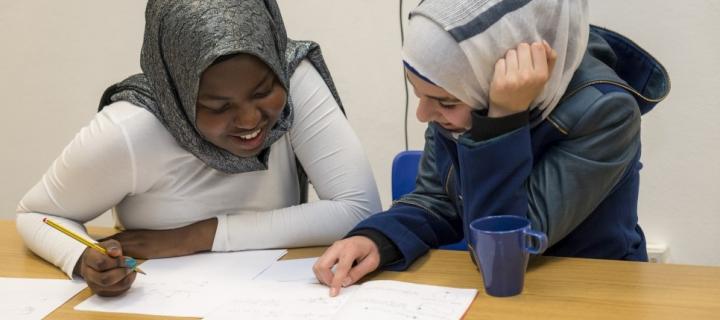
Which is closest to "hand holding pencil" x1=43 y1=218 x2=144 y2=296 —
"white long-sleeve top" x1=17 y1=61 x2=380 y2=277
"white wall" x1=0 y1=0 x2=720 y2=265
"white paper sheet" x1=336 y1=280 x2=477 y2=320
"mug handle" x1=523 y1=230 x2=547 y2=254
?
"white long-sleeve top" x1=17 y1=61 x2=380 y2=277

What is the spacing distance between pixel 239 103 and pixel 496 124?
0.47 metres

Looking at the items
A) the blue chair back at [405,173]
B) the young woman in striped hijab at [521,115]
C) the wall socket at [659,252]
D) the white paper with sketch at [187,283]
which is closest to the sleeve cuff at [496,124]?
the young woman in striped hijab at [521,115]

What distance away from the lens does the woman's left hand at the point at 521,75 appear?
3.85 ft

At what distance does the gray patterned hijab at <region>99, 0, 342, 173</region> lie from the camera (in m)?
1.40

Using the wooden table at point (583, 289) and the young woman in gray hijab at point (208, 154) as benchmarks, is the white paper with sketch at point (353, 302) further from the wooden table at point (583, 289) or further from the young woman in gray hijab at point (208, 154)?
the young woman in gray hijab at point (208, 154)

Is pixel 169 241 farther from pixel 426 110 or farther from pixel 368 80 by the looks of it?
pixel 368 80

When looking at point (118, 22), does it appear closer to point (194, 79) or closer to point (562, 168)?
point (194, 79)

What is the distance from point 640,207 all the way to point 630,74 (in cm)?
113

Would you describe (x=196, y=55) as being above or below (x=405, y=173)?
above

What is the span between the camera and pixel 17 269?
1499 millimetres

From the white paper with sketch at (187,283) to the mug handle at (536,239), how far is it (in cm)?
47

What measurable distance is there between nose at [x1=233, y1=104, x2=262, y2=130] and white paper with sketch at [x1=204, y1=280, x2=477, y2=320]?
307 mm

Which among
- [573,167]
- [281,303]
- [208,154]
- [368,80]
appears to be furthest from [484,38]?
[368,80]

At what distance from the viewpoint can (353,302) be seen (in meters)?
1.19
